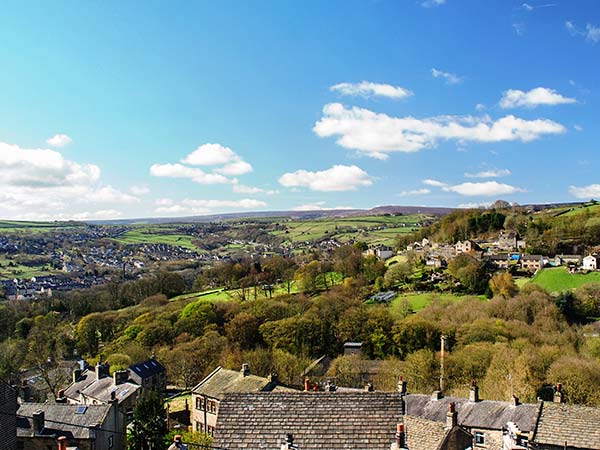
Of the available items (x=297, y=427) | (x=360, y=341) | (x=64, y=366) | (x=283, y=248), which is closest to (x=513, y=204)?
(x=283, y=248)

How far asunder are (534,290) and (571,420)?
4832 cm

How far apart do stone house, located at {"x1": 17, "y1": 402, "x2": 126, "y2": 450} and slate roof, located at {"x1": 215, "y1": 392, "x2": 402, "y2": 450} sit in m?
18.3

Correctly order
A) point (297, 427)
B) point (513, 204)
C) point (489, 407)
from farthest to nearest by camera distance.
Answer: point (513, 204)
point (489, 407)
point (297, 427)

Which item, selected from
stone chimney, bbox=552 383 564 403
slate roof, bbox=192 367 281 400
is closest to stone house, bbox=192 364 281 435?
slate roof, bbox=192 367 281 400

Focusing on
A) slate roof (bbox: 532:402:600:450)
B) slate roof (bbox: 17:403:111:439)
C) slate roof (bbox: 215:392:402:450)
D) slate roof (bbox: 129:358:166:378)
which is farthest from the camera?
slate roof (bbox: 129:358:166:378)

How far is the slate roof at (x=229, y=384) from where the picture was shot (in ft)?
117

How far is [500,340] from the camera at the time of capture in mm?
53250

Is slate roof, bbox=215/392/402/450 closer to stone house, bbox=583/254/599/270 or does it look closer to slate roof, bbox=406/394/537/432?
slate roof, bbox=406/394/537/432

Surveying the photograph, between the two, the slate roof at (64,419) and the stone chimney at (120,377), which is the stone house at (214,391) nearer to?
the slate roof at (64,419)

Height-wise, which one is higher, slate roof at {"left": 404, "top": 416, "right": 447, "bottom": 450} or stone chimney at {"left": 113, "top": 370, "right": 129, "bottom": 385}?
slate roof at {"left": 404, "top": 416, "right": 447, "bottom": 450}

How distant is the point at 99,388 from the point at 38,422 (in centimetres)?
1568

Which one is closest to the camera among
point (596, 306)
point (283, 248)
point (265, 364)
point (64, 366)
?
point (265, 364)

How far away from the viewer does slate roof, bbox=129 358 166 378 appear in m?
49.2

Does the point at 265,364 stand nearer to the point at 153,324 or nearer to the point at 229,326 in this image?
the point at 229,326
